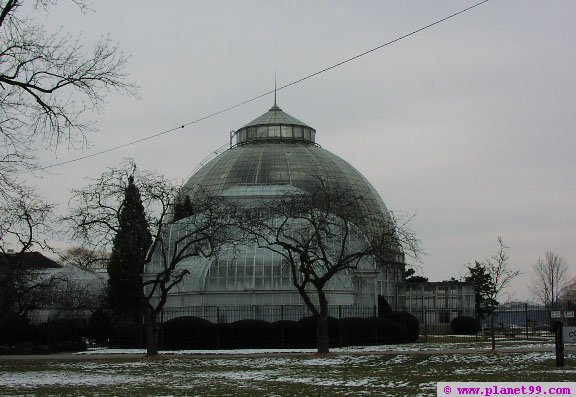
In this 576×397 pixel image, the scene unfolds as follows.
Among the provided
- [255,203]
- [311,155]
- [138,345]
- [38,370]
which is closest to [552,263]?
[311,155]

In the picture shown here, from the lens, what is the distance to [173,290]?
51500 millimetres

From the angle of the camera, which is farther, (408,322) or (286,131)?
(286,131)

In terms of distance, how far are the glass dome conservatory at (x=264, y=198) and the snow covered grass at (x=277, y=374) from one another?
27.5ft

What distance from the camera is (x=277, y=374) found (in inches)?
990

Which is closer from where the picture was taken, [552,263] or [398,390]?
[398,390]

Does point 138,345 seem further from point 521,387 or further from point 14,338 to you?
point 521,387

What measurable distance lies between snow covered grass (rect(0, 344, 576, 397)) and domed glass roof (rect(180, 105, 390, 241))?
50942 millimetres

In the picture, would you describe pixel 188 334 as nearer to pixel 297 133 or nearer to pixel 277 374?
pixel 277 374

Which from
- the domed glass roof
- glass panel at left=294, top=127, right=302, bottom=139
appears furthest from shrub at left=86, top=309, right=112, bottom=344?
glass panel at left=294, top=127, right=302, bottom=139

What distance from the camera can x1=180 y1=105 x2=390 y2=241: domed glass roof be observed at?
88375 millimetres

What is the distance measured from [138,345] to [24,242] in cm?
1108

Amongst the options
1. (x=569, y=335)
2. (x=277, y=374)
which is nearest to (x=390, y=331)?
(x=569, y=335)

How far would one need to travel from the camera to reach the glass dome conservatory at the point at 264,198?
162 feet

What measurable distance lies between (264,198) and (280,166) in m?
22.5
